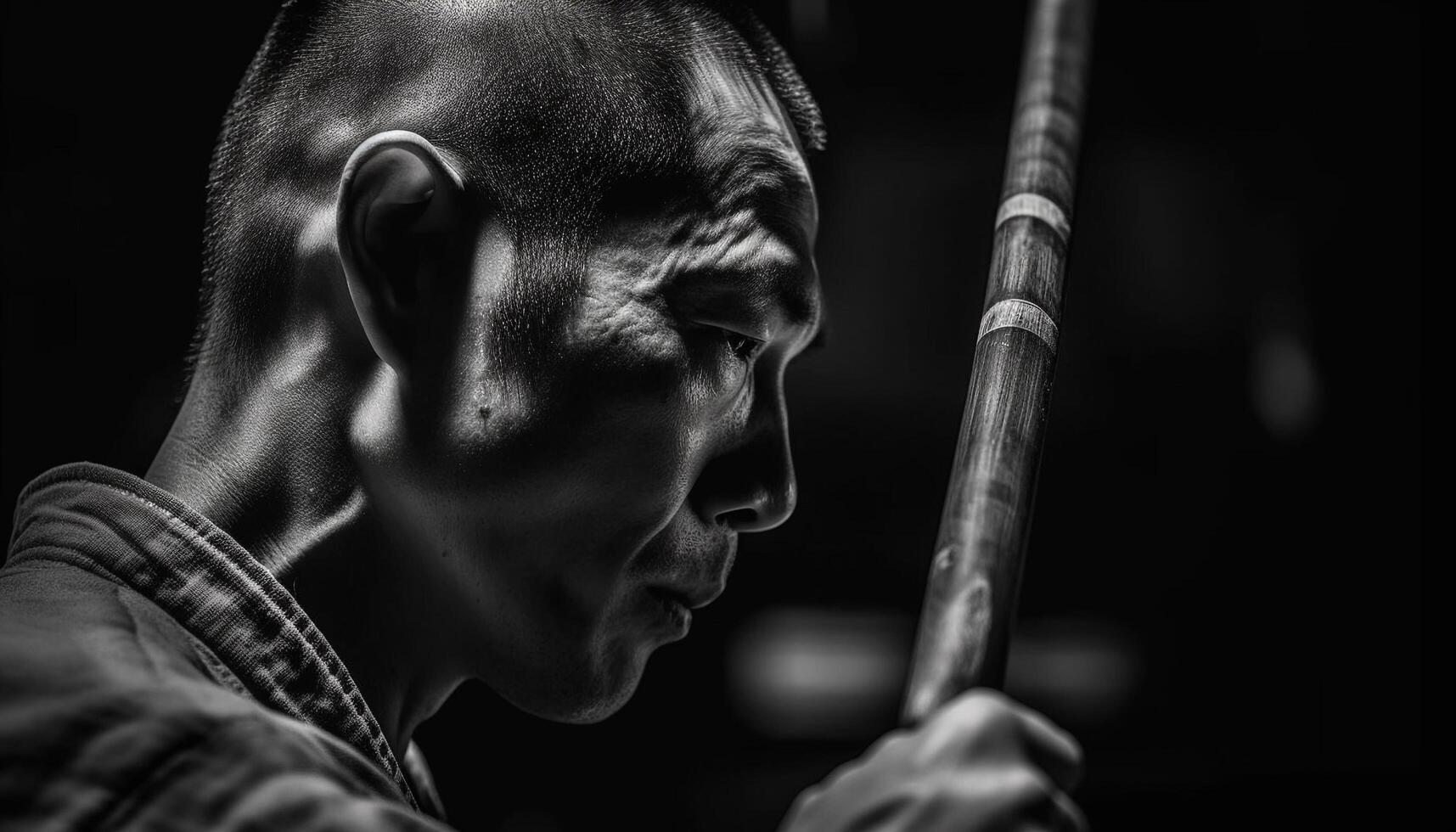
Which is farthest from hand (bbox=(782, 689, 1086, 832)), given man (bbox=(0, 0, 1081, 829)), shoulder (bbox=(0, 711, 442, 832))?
man (bbox=(0, 0, 1081, 829))

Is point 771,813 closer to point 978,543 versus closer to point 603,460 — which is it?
point 603,460

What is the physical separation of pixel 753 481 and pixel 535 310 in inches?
8.4

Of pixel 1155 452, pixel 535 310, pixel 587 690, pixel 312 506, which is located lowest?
pixel 1155 452

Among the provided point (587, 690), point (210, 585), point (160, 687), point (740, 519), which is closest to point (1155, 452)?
point (740, 519)

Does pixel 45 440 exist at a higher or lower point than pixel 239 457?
lower

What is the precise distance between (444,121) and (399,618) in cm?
36

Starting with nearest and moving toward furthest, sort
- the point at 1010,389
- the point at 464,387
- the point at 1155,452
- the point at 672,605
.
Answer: the point at 1010,389 < the point at 464,387 < the point at 672,605 < the point at 1155,452

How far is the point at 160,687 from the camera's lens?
791 mm

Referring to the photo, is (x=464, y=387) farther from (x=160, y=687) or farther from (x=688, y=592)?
(x=160, y=687)

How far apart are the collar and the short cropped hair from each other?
160 mm

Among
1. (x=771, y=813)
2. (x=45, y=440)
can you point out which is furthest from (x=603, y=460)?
(x=771, y=813)

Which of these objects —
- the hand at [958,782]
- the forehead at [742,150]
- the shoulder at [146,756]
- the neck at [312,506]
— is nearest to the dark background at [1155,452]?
the forehead at [742,150]

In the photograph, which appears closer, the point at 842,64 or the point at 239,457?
the point at 239,457

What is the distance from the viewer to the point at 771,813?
2.30 metres
